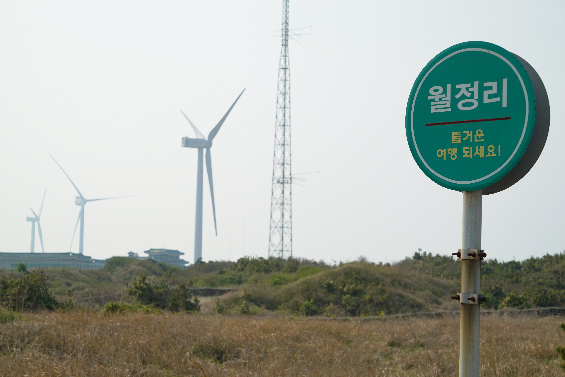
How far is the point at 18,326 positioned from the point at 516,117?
9813 mm

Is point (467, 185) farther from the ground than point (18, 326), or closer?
farther from the ground

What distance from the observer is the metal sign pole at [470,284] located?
3266mm

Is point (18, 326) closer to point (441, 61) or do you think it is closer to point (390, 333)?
point (390, 333)

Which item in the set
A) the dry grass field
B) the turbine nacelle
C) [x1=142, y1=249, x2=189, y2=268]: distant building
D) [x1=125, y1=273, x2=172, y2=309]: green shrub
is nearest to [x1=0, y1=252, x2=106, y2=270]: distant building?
[x1=142, y1=249, x2=189, y2=268]: distant building

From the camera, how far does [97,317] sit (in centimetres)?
1204

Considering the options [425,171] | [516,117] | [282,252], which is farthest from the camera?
[282,252]

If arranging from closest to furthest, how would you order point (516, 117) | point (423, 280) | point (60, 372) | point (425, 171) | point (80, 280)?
point (516, 117) → point (425, 171) → point (60, 372) → point (423, 280) → point (80, 280)

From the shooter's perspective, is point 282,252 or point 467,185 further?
point 282,252

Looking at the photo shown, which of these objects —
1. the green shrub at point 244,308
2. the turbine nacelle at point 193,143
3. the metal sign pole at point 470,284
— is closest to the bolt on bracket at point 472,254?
the metal sign pole at point 470,284

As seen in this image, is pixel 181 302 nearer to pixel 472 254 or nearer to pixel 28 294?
pixel 28 294

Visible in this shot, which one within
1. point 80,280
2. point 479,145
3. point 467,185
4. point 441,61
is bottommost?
point 80,280

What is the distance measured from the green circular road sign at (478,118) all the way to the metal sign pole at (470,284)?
156 millimetres

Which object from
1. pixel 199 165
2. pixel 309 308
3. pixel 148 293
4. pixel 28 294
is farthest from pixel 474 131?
pixel 199 165

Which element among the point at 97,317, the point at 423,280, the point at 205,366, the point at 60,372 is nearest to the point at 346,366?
the point at 205,366
